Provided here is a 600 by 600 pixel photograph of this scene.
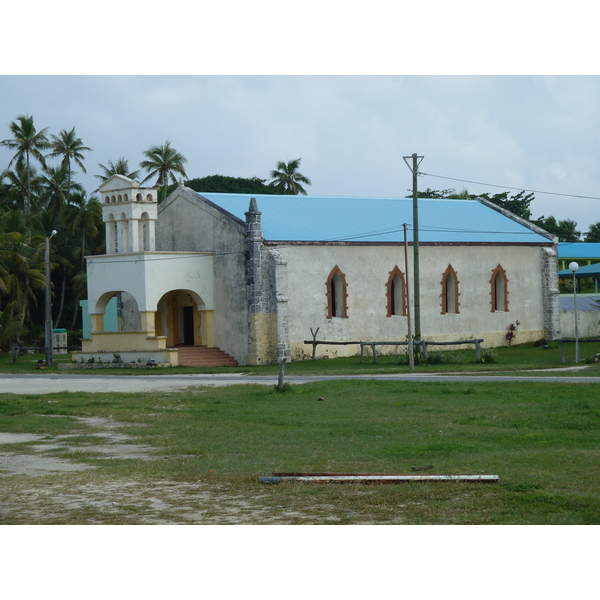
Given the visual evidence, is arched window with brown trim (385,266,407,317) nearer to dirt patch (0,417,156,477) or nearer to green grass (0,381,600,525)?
green grass (0,381,600,525)

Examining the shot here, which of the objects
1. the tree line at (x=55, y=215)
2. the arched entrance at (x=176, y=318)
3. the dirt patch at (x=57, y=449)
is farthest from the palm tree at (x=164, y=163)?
the dirt patch at (x=57, y=449)

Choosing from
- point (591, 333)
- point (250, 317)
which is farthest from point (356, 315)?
point (591, 333)

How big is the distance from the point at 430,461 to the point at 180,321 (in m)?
32.4

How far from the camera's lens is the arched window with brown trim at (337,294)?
43219 mm

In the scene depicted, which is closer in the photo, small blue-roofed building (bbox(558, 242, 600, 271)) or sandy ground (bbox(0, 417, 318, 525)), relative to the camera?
sandy ground (bbox(0, 417, 318, 525))

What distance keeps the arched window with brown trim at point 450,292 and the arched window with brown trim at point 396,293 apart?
223cm

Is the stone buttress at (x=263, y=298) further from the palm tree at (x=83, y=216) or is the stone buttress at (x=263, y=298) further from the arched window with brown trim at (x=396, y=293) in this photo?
the palm tree at (x=83, y=216)

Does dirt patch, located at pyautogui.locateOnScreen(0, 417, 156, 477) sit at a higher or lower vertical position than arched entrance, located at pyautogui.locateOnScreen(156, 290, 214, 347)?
lower

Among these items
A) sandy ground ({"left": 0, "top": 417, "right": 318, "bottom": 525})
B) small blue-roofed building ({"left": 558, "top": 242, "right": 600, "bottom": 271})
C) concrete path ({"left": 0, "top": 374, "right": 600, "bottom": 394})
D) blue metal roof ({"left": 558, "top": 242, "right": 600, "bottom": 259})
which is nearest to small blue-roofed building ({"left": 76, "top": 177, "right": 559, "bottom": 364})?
concrete path ({"left": 0, "top": 374, "right": 600, "bottom": 394})

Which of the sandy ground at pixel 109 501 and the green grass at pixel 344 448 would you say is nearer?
the sandy ground at pixel 109 501

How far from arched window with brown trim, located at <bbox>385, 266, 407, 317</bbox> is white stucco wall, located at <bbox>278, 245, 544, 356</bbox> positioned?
0.22 m

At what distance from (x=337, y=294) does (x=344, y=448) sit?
1100 inches

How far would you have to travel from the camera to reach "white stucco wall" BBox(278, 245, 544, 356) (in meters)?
42.4

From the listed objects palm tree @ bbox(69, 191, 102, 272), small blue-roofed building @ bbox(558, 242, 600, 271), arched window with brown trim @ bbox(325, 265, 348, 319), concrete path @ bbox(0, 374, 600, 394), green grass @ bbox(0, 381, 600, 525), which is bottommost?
green grass @ bbox(0, 381, 600, 525)
